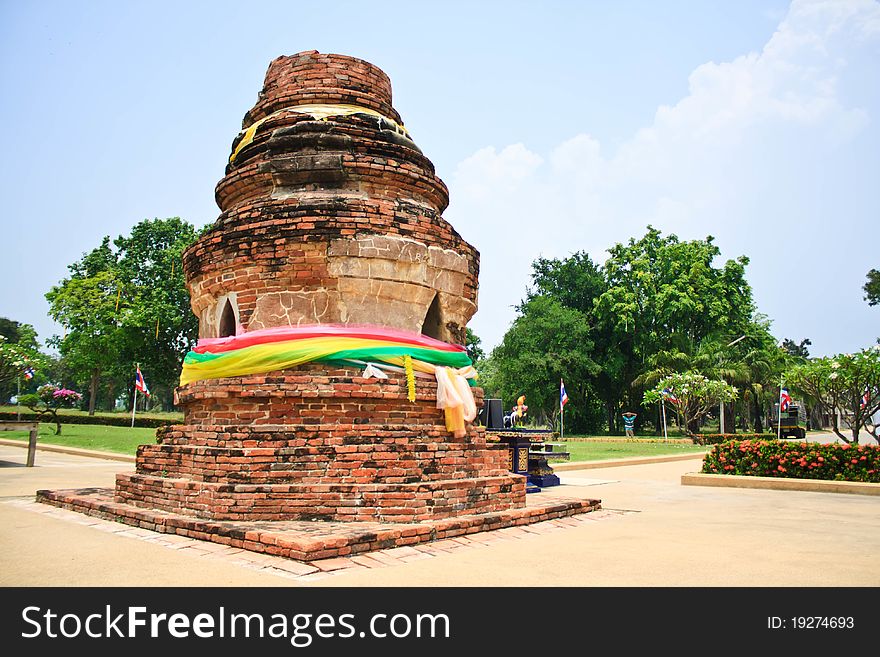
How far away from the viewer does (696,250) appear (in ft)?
122

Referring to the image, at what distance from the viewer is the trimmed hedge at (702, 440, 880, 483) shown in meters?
10.7

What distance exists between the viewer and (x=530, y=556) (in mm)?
4941

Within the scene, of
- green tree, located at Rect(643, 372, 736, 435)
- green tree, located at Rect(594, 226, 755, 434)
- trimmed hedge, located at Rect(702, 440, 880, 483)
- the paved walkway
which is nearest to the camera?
the paved walkway

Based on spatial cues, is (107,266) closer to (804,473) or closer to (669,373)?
(669,373)

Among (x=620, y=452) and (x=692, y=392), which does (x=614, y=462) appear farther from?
(x=692, y=392)

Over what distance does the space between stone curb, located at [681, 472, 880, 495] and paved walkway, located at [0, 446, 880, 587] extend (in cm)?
275

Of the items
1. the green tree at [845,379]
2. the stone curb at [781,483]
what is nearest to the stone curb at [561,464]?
the stone curb at [781,483]

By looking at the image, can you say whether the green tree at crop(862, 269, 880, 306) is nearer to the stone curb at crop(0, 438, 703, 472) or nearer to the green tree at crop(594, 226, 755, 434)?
the green tree at crop(594, 226, 755, 434)

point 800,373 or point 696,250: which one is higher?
point 696,250

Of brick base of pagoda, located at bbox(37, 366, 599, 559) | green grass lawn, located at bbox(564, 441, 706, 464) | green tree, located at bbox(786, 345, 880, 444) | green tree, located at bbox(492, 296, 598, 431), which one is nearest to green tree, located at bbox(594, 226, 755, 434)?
green tree, located at bbox(492, 296, 598, 431)

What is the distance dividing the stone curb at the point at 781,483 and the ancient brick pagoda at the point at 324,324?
5.06 meters

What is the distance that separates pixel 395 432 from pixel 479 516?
1108mm

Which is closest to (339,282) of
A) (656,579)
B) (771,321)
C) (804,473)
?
(656,579)

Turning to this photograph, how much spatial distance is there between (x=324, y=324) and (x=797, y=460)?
8.92 metres
